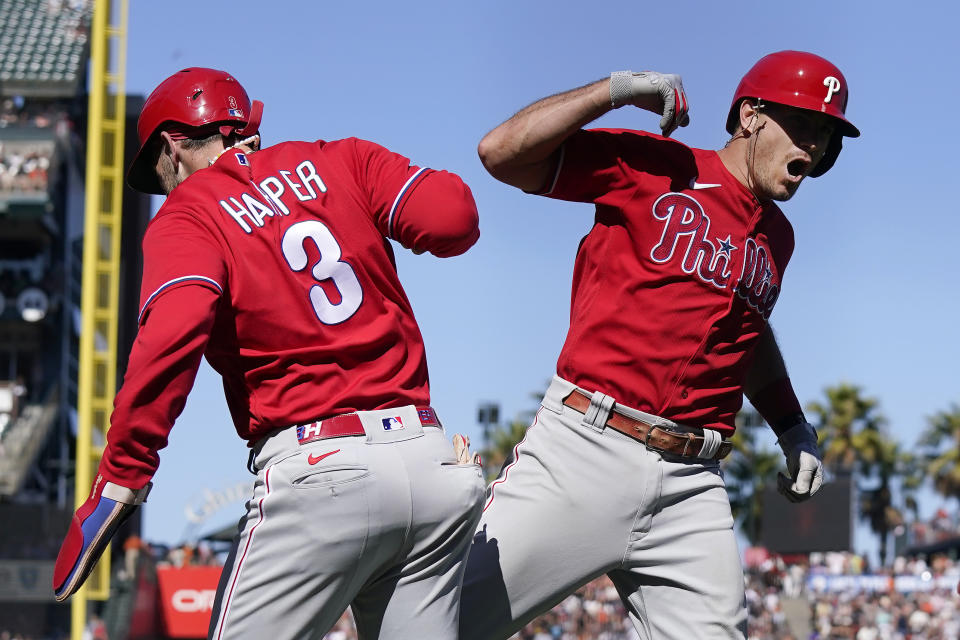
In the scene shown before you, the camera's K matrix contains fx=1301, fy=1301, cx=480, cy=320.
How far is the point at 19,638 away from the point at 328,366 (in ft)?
93.7

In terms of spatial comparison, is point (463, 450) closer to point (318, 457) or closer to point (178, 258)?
point (318, 457)

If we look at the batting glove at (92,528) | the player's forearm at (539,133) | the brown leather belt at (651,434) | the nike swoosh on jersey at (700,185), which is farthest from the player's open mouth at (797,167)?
the batting glove at (92,528)

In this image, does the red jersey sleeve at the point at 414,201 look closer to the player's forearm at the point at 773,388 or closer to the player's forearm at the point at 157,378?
the player's forearm at the point at 157,378

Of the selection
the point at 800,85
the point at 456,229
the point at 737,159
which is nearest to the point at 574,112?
the point at 456,229

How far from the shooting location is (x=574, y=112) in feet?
11.5

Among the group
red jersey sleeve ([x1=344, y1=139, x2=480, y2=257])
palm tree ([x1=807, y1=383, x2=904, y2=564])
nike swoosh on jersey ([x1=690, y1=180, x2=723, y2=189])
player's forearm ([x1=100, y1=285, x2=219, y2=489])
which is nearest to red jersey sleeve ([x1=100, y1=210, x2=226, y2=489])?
player's forearm ([x1=100, y1=285, x2=219, y2=489])

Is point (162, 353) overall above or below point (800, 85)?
below

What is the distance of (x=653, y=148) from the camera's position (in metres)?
3.79

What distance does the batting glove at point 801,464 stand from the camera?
4203 millimetres

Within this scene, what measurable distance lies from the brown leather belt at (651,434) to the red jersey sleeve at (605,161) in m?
0.59

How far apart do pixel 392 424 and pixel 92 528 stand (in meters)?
0.71

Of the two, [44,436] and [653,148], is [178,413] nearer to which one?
[653,148]

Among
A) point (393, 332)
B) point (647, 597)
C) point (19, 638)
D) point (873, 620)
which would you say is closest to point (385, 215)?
point (393, 332)

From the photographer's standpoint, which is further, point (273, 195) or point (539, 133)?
point (539, 133)
